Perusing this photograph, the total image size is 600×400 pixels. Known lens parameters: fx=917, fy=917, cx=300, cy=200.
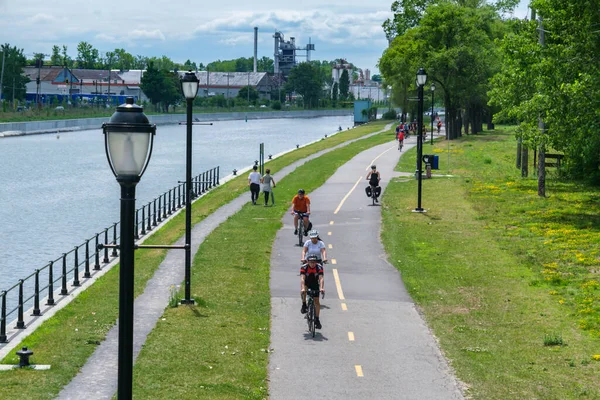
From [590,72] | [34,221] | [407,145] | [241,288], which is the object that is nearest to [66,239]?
[34,221]

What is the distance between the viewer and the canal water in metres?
38.6

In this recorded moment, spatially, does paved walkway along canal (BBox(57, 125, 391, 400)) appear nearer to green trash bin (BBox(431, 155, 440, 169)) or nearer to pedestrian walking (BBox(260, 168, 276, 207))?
pedestrian walking (BBox(260, 168, 276, 207))

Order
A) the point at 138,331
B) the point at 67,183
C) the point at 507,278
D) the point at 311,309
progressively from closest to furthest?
1. the point at 311,309
2. the point at 138,331
3. the point at 507,278
4. the point at 67,183

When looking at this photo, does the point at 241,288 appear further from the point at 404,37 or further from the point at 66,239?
the point at 404,37

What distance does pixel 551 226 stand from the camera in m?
33.0

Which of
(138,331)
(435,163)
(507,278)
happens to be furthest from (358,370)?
(435,163)

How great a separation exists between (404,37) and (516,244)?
231ft

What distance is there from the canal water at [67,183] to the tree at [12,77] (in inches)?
1139

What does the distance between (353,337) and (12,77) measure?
141 m

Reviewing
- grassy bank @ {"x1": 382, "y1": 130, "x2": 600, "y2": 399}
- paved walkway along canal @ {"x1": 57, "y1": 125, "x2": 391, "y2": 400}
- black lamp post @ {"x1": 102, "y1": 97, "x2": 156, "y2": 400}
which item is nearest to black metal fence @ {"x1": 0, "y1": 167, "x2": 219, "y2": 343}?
paved walkway along canal @ {"x1": 57, "y1": 125, "x2": 391, "y2": 400}

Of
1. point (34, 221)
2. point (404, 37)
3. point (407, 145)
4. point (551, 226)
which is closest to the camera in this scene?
point (551, 226)

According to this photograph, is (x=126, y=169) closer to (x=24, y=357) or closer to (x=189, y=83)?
(x=24, y=357)

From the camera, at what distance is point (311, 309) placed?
17.2 metres

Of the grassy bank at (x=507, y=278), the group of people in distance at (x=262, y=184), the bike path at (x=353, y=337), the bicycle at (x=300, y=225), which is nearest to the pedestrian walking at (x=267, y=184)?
the group of people in distance at (x=262, y=184)
